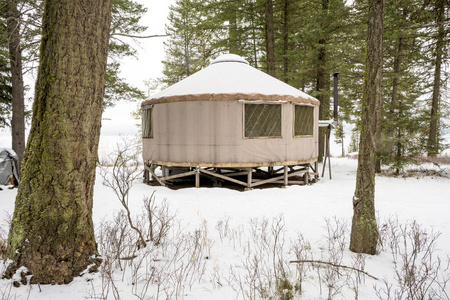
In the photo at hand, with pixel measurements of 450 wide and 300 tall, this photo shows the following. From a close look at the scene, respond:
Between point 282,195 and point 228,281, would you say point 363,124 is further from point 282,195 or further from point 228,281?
point 282,195

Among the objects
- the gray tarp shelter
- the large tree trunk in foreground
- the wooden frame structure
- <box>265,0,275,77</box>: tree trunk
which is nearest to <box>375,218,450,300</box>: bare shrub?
the large tree trunk in foreground

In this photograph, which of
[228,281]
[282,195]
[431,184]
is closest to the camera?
[228,281]

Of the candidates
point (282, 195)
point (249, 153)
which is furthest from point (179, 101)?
point (282, 195)

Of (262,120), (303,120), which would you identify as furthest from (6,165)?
(303,120)

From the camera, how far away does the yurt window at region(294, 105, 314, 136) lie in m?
7.70

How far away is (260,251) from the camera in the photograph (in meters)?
2.72

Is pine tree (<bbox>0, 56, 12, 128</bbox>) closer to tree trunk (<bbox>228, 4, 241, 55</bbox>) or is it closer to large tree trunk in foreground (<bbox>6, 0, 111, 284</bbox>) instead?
tree trunk (<bbox>228, 4, 241, 55</bbox>)

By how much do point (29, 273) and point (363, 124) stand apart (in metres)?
3.32

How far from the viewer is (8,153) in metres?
6.72

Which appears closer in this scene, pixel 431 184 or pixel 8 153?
pixel 8 153

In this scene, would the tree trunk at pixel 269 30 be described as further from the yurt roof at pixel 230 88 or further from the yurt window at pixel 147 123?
the yurt window at pixel 147 123

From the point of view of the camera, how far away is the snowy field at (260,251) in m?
2.13

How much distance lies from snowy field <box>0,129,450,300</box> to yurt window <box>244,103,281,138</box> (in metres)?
1.53

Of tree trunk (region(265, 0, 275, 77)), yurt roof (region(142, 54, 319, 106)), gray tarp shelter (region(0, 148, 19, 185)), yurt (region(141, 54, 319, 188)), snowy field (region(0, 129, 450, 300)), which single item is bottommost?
snowy field (region(0, 129, 450, 300))
